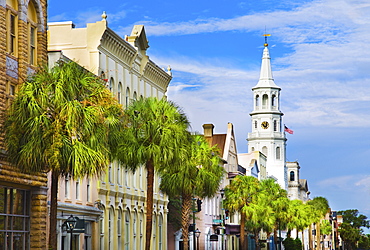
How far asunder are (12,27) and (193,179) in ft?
75.9

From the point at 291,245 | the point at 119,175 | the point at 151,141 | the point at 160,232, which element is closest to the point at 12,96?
the point at 151,141

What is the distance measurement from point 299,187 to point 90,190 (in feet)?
427

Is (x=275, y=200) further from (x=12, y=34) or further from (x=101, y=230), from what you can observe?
(x=12, y=34)

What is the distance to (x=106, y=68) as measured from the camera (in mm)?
53281

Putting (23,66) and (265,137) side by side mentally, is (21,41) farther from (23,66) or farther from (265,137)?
(265,137)

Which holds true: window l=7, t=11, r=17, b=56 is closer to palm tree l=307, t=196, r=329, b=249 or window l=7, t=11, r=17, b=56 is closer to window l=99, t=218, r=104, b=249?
window l=99, t=218, r=104, b=249

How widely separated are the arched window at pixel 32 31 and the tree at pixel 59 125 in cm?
546

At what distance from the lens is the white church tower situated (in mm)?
158875

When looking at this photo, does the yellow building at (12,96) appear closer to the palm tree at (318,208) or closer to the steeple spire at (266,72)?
the palm tree at (318,208)

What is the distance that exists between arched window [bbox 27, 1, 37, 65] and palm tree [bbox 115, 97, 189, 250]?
21.9 feet

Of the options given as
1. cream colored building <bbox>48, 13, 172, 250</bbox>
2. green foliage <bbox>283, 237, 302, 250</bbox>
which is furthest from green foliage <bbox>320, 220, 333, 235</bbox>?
cream colored building <bbox>48, 13, 172, 250</bbox>

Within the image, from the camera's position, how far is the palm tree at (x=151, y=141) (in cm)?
4075

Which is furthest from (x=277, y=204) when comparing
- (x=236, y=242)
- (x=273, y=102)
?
(x=273, y=102)

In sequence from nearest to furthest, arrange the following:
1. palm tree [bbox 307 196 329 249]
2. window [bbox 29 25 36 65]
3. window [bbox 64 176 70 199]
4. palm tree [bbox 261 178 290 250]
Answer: window [bbox 29 25 36 65] → window [bbox 64 176 70 199] → palm tree [bbox 261 178 290 250] → palm tree [bbox 307 196 329 249]
